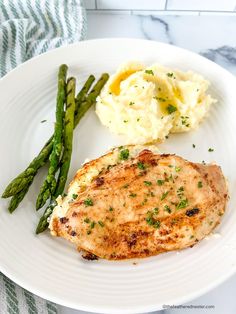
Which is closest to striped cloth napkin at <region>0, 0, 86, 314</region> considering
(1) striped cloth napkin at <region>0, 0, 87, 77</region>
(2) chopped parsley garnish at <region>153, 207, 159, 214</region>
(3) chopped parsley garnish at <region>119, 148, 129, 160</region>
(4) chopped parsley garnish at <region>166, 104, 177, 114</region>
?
(1) striped cloth napkin at <region>0, 0, 87, 77</region>

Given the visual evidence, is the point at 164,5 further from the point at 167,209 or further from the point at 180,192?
the point at 167,209

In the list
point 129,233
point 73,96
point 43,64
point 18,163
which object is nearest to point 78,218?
point 129,233

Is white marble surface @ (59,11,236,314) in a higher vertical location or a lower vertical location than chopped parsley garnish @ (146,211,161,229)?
higher

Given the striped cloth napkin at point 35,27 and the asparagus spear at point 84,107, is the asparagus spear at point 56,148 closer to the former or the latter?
the asparagus spear at point 84,107

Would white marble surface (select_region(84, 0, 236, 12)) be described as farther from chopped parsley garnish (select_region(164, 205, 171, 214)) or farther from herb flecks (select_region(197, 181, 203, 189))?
chopped parsley garnish (select_region(164, 205, 171, 214))

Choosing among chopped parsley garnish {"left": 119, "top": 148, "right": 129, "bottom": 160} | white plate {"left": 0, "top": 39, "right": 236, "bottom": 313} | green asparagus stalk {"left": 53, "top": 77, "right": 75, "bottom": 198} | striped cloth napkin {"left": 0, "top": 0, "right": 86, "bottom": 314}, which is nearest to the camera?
white plate {"left": 0, "top": 39, "right": 236, "bottom": 313}

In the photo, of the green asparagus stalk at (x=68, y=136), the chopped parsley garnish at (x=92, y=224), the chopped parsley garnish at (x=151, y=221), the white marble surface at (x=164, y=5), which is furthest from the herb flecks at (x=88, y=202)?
the white marble surface at (x=164, y=5)
